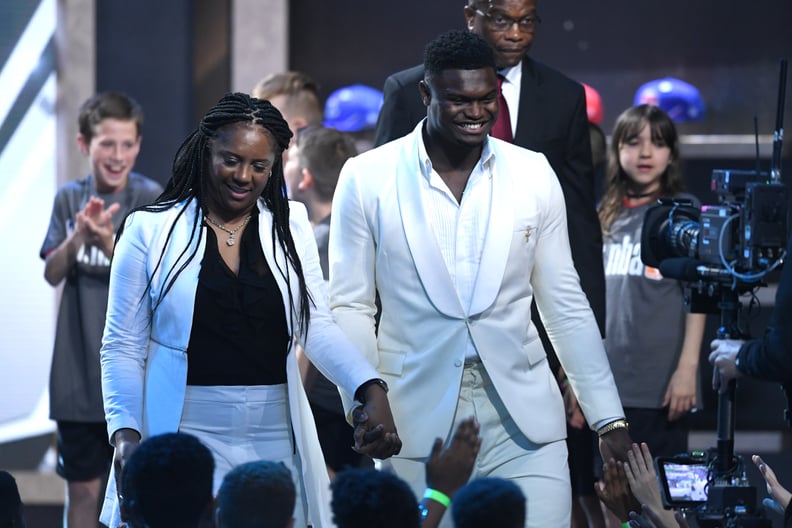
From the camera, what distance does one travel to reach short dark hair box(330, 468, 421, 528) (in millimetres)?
1951

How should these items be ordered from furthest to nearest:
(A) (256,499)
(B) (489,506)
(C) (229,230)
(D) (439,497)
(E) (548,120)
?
(E) (548,120), (C) (229,230), (D) (439,497), (A) (256,499), (B) (489,506)

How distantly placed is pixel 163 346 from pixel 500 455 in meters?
0.79

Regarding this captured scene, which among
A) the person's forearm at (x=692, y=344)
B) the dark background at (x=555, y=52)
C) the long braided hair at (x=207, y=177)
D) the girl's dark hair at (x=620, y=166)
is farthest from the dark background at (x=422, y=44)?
the long braided hair at (x=207, y=177)

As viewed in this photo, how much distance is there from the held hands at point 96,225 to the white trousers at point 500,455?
1.83m

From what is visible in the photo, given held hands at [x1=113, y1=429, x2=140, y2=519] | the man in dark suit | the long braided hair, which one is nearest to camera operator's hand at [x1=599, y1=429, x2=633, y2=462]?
the man in dark suit

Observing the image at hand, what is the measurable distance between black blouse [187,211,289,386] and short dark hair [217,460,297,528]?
2.53 feet

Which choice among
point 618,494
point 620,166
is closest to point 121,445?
point 618,494

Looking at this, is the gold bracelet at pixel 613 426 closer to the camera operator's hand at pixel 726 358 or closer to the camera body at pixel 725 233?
the camera operator's hand at pixel 726 358

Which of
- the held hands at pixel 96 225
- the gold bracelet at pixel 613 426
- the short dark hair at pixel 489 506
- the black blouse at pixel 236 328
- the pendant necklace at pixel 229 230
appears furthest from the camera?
the held hands at pixel 96 225

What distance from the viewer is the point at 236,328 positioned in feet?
9.61

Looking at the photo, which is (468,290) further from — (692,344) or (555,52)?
(555,52)

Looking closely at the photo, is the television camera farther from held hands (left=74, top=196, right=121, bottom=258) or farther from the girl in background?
held hands (left=74, top=196, right=121, bottom=258)

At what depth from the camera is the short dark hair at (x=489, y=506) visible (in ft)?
6.34

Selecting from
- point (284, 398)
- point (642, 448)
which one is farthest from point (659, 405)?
point (284, 398)
